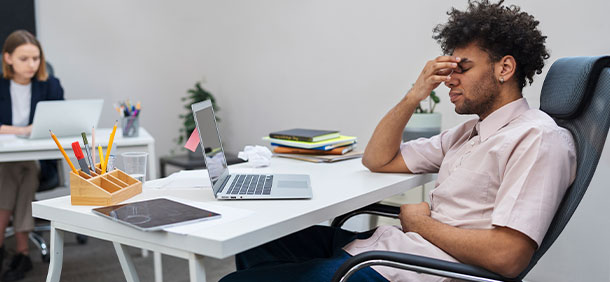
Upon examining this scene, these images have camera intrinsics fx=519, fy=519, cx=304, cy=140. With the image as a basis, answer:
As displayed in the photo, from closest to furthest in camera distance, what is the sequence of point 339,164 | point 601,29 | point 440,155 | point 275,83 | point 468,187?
point 468,187 → point 440,155 → point 339,164 → point 601,29 → point 275,83

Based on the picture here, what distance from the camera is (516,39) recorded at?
1.34m

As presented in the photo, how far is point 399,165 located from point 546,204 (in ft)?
1.92

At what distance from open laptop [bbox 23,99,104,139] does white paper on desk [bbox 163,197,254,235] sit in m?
1.41

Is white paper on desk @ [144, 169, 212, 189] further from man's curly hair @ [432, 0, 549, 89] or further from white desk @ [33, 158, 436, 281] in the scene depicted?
man's curly hair @ [432, 0, 549, 89]

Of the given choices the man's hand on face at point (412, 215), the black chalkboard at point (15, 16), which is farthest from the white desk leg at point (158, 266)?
the black chalkboard at point (15, 16)

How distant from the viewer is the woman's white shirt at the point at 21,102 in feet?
9.92

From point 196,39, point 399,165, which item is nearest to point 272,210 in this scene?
point 399,165

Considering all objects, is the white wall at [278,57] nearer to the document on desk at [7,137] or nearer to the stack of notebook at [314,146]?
the stack of notebook at [314,146]

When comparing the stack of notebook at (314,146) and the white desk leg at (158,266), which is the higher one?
the stack of notebook at (314,146)

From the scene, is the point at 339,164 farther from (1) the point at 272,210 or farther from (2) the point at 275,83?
(2) the point at 275,83

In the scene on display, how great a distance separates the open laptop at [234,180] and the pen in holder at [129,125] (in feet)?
4.14

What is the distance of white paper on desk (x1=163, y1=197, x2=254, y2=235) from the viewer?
0.99 metres

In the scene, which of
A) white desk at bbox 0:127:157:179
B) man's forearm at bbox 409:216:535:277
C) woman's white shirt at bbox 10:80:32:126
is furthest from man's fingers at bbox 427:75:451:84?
woman's white shirt at bbox 10:80:32:126

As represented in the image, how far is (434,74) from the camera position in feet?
4.96
